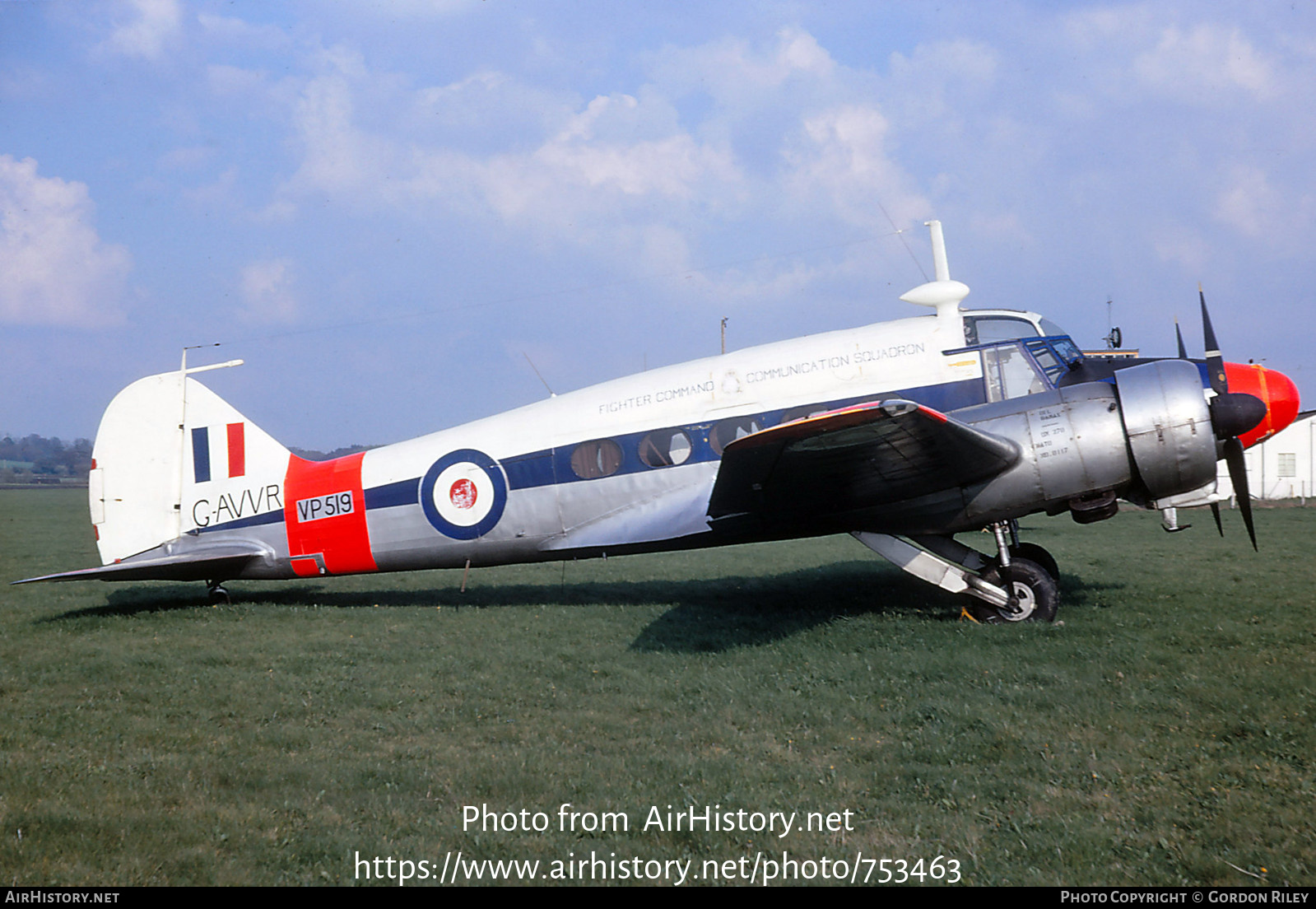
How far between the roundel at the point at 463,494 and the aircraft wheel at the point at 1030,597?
5.70 metres

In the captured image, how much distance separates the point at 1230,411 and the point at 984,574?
279 cm

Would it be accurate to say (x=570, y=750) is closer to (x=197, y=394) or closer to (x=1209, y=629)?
(x=1209, y=629)

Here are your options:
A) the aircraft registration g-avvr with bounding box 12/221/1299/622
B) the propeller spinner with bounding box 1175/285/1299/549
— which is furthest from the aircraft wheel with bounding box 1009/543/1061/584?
the propeller spinner with bounding box 1175/285/1299/549

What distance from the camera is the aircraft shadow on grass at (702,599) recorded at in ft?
28.0

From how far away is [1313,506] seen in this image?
94.9ft

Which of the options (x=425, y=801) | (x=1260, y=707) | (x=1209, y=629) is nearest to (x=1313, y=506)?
(x=1209, y=629)

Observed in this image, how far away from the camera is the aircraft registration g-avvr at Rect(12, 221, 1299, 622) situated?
302 inches

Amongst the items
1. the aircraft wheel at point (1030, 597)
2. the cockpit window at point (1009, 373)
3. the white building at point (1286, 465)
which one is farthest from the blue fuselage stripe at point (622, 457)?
the white building at point (1286, 465)

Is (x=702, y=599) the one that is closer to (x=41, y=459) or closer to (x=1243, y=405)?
(x=1243, y=405)

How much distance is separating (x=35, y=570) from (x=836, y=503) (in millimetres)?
16071

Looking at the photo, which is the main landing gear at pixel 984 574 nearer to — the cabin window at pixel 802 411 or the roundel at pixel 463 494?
the cabin window at pixel 802 411

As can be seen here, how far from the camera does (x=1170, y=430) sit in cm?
758

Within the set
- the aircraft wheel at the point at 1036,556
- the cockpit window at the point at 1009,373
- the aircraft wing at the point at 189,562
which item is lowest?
the aircraft wheel at the point at 1036,556

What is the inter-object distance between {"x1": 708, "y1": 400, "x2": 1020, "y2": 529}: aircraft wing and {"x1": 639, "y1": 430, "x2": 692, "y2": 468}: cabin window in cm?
98
